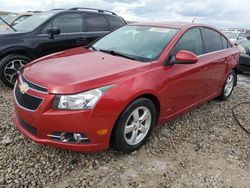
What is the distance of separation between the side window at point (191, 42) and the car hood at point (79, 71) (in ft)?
2.54

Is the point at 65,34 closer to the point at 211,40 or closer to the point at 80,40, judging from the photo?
the point at 80,40

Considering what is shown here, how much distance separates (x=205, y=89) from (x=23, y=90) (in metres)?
2.88

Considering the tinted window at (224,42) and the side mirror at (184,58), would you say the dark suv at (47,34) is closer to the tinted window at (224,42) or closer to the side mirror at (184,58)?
the tinted window at (224,42)

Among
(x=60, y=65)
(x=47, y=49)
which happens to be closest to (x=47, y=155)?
(x=60, y=65)

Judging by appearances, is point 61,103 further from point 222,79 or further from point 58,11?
point 58,11

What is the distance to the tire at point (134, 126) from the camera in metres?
2.98

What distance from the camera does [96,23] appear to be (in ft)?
22.1

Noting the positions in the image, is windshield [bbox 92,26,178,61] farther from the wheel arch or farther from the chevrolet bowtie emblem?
the chevrolet bowtie emblem

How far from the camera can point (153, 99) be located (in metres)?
3.38

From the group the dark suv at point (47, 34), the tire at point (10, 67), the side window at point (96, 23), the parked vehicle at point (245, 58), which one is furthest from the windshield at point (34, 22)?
the parked vehicle at point (245, 58)

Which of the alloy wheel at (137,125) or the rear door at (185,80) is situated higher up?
the rear door at (185,80)

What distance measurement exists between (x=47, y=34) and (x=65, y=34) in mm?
464

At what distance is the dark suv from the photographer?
5.24 meters

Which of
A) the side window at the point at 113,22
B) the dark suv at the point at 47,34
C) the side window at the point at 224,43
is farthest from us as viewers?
the side window at the point at 113,22
